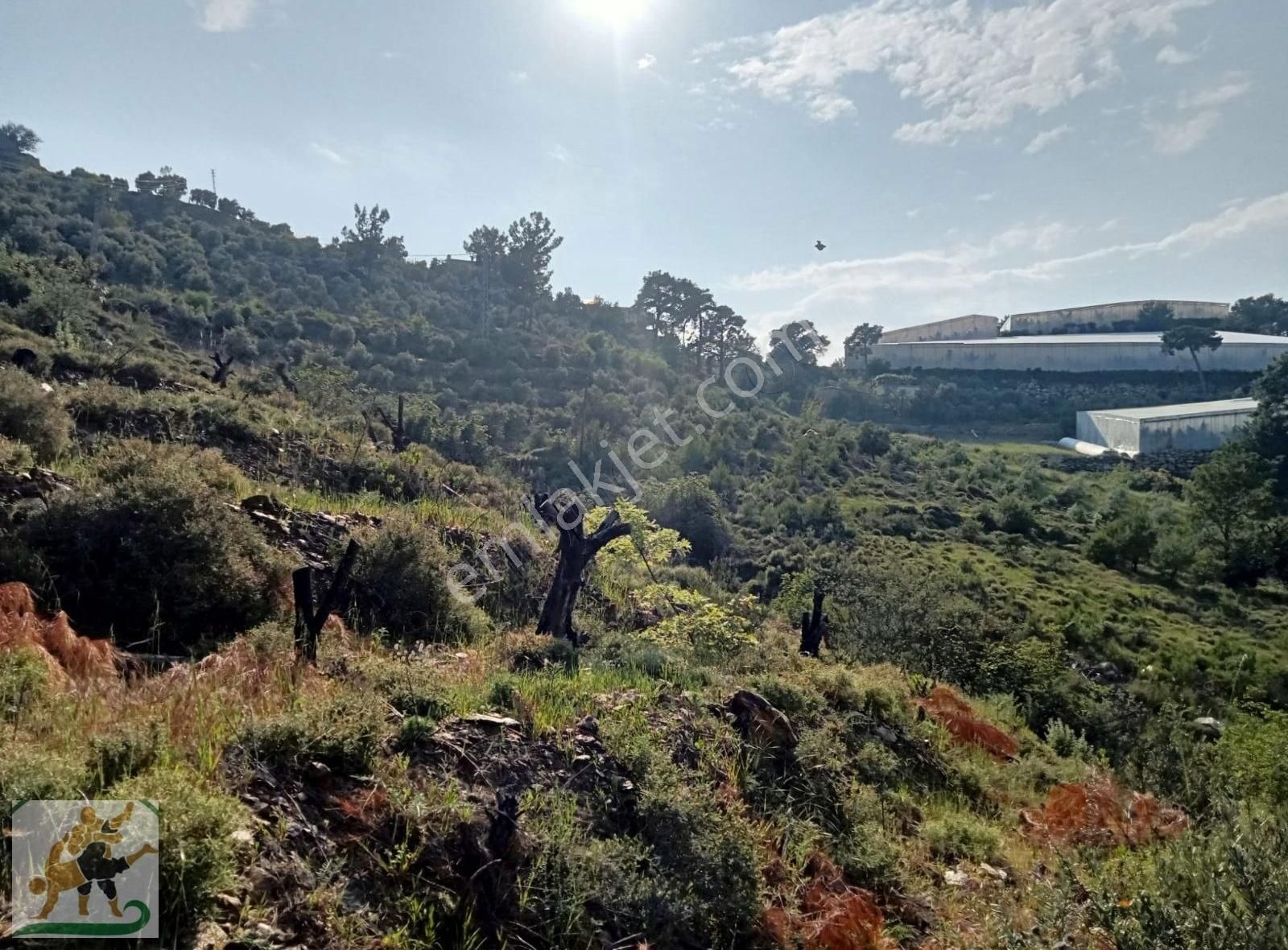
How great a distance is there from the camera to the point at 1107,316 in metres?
81.9

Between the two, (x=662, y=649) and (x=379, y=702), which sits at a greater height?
(x=379, y=702)

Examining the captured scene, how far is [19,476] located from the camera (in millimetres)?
7430

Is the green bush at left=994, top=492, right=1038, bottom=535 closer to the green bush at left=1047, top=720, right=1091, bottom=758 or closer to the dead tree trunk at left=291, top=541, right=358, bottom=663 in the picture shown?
the green bush at left=1047, top=720, right=1091, bottom=758

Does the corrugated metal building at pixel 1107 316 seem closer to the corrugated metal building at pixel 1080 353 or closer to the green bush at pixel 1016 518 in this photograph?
the corrugated metal building at pixel 1080 353

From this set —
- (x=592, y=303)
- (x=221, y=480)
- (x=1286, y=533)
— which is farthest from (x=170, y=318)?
(x=1286, y=533)

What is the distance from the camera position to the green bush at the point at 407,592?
861 centimetres

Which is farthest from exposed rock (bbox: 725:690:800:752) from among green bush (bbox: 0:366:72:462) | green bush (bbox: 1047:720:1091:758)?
green bush (bbox: 0:366:72:462)

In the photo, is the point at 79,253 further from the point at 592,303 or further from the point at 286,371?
the point at 592,303

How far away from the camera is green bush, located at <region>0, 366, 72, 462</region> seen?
29.9ft

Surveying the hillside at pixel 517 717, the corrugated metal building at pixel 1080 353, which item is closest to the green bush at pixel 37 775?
the hillside at pixel 517 717

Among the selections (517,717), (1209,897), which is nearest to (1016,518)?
(1209,897)

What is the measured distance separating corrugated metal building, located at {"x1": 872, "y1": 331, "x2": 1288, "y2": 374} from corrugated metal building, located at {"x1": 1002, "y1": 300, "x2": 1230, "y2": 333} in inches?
229

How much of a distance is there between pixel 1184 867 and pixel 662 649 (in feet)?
18.4

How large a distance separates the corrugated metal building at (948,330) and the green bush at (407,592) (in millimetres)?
83629
